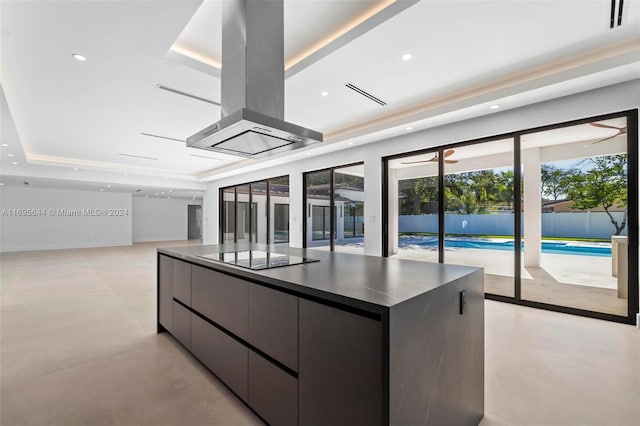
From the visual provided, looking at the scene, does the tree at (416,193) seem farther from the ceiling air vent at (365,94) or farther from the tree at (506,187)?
the ceiling air vent at (365,94)

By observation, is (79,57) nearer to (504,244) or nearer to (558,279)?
(504,244)

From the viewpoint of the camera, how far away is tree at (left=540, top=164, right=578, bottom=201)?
4.01 m

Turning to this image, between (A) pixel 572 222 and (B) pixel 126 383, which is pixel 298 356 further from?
(A) pixel 572 222

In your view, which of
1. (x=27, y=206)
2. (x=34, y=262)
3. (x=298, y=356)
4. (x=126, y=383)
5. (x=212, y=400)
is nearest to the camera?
(x=298, y=356)

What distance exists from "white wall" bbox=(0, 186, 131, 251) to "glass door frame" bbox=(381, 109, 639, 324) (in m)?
12.6

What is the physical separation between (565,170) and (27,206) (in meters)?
15.9

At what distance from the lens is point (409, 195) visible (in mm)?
5340

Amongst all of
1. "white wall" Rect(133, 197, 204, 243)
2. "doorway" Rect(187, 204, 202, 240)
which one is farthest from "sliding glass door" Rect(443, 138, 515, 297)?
"doorway" Rect(187, 204, 202, 240)

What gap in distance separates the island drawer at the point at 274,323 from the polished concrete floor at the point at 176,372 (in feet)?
1.73

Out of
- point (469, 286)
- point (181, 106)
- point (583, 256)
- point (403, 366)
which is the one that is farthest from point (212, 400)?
point (583, 256)

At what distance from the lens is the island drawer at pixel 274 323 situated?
4.84 ft

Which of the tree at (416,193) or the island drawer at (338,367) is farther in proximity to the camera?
the tree at (416,193)

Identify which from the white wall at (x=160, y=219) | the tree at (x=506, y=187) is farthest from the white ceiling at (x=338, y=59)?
the white wall at (x=160, y=219)

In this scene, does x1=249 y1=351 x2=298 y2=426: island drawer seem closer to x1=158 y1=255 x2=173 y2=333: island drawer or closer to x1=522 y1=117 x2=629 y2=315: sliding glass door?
x1=158 y1=255 x2=173 y2=333: island drawer
